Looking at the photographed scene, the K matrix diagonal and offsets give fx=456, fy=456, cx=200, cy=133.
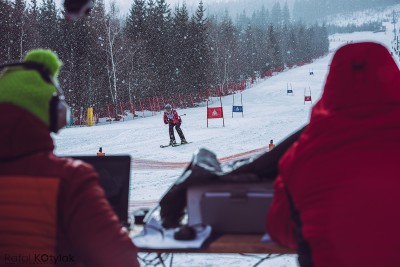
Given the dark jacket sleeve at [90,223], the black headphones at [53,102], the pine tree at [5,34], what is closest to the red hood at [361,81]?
the dark jacket sleeve at [90,223]

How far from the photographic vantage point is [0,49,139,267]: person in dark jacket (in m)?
1.50

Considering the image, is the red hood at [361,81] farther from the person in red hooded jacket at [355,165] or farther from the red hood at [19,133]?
the red hood at [19,133]

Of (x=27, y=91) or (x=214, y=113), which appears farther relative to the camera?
(x=214, y=113)

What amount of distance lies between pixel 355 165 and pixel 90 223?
0.96 metres

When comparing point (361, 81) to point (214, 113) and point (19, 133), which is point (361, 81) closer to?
point (19, 133)

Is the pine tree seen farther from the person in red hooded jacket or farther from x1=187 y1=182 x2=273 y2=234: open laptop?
the person in red hooded jacket

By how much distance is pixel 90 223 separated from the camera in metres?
1.52

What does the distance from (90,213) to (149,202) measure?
21.5ft

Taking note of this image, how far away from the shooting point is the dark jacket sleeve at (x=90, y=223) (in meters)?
1.51

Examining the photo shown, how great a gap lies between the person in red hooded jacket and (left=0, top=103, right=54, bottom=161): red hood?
967mm

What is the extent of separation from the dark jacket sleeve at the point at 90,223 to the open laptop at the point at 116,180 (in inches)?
27.0

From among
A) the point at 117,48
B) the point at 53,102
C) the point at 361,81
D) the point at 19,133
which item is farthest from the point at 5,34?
the point at 361,81

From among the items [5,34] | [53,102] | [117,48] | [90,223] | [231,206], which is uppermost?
[5,34]

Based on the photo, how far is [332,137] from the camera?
1.69m
